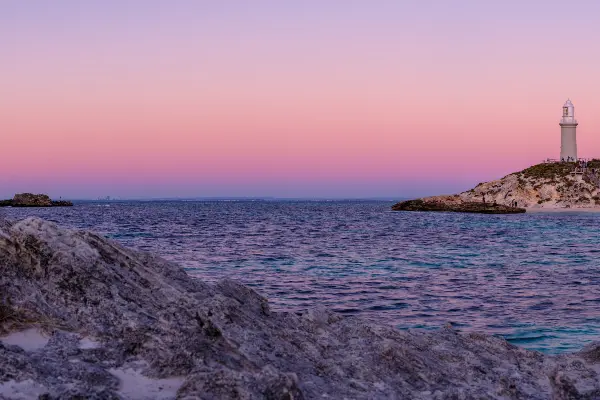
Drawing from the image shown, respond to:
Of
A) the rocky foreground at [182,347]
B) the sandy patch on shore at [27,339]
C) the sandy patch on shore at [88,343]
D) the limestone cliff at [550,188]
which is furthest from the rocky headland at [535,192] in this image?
the sandy patch on shore at [27,339]

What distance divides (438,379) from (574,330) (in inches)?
403

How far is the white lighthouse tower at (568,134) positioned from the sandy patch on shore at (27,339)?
13340cm

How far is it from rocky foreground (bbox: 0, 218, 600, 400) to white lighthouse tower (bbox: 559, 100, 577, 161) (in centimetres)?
12817

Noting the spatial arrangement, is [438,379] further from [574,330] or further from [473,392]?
[574,330]

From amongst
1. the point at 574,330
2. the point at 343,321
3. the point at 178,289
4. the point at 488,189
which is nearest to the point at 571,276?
the point at 574,330

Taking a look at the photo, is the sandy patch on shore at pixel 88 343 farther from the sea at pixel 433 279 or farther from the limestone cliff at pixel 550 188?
the limestone cliff at pixel 550 188

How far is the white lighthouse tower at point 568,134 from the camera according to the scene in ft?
412

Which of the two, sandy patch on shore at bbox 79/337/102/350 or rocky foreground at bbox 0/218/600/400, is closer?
rocky foreground at bbox 0/218/600/400

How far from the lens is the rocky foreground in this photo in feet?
19.2

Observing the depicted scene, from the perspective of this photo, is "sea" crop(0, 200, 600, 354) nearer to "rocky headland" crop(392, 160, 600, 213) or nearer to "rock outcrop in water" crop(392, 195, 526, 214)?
"rock outcrop in water" crop(392, 195, 526, 214)

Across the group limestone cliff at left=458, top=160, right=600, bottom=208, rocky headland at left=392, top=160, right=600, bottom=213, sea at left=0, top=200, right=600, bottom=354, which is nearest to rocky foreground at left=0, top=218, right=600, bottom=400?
sea at left=0, top=200, right=600, bottom=354

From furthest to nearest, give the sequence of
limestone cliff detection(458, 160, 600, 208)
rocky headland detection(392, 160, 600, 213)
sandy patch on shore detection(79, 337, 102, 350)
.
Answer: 1. limestone cliff detection(458, 160, 600, 208)
2. rocky headland detection(392, 160, 600, 213)
3. sandy patch on shore detection(79, 337, 102, 350)

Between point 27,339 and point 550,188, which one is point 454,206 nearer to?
point 550,188

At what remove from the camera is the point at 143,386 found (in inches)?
239
